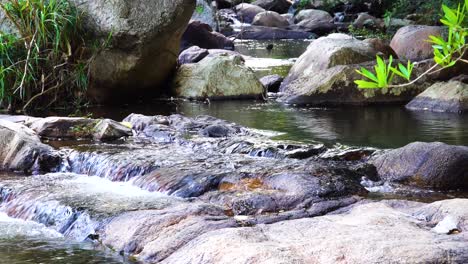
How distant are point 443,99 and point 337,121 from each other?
79.6 inches

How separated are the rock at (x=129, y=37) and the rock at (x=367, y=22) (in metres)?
13.5

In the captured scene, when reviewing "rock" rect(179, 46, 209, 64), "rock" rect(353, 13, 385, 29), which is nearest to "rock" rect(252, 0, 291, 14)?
"rock" rect(353, 13, 385, 29)

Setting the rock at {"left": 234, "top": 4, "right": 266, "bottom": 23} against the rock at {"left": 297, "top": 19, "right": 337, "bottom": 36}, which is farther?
the rock at {"left": 234, "top": 4, "right": 266, "bottom": 23}

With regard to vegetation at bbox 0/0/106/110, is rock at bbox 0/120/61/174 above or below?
below

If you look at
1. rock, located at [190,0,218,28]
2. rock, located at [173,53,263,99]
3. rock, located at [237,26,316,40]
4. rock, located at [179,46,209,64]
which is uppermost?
rock, located at [190,0,218,28]

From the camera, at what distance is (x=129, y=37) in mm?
12055

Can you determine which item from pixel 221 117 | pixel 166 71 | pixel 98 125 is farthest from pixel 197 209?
pixel 166 71

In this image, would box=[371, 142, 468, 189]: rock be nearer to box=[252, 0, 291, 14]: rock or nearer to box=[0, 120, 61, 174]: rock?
box=[0, 120, 61, 174]: rock

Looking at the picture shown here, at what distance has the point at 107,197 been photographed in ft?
21.5

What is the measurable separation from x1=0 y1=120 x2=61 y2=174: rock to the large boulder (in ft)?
17.8

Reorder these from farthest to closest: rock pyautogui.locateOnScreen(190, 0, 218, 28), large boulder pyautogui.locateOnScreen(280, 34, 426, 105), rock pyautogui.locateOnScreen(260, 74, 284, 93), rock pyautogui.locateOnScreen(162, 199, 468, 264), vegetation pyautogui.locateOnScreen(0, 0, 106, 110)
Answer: rock pyautogui.locateOnScreen(190, 0, 218, 28) < rock pyautogui.locateOnScreen(260, 74, 284, 93) < large boulder pyautogui.locateOnScreen(280, 34, 426, 105) < vegetation pyautogui.locateOnScreen(0, 0, 106, 110) < rock pyautogui.locateOnScreen(162, 199, 468, 264)

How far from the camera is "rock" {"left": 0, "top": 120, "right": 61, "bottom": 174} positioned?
787 cm

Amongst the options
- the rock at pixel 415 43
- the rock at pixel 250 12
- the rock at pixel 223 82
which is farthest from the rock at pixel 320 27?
the rock at pixel 223 82

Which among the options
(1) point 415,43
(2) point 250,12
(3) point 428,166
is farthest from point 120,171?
(2) point 250,12
